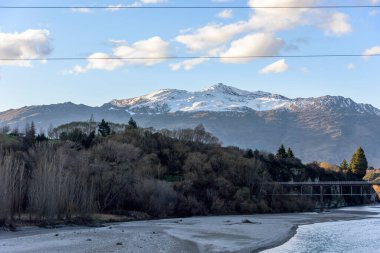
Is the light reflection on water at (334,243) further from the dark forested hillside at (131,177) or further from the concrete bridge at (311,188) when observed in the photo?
the concrete bridge at (311,188)

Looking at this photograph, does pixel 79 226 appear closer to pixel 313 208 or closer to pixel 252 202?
pixel 252 202

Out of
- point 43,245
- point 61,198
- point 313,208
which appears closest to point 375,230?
point 61,198

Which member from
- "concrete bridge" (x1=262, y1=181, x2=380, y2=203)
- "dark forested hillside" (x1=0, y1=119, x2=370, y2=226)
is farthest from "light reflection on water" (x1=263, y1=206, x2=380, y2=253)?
"concrete bridge" (x1=262, y1=181, x2=380, y2=203)

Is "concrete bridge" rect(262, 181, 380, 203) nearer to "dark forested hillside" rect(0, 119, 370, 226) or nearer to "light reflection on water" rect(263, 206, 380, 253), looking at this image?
"dark forested hillside" rect(0, 119, 370, 226)

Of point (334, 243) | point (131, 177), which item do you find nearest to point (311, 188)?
point (131, 177)

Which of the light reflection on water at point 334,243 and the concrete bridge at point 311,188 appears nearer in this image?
the light reflection on water at point 334,243

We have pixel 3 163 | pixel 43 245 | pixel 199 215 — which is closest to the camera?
pixel 43 245

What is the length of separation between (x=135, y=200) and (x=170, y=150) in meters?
59.0

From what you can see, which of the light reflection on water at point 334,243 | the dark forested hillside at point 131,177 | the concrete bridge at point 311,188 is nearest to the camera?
the light reflection on water at point 334,243

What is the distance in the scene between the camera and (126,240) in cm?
5100

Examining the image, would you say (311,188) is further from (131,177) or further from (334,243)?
(334,243)

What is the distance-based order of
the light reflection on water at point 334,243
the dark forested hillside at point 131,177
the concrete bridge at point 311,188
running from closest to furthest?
1. the light reflection on water at point 334,243
2. the dark forested hillside at point 131,177
3. the concrete bridge at point 311,188

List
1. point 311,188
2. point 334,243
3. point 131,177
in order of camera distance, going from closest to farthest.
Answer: point 334,243
point 131,177
point 311,188

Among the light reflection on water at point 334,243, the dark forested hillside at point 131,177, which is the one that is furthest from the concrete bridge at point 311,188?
the light reflection on water at point 334,243
